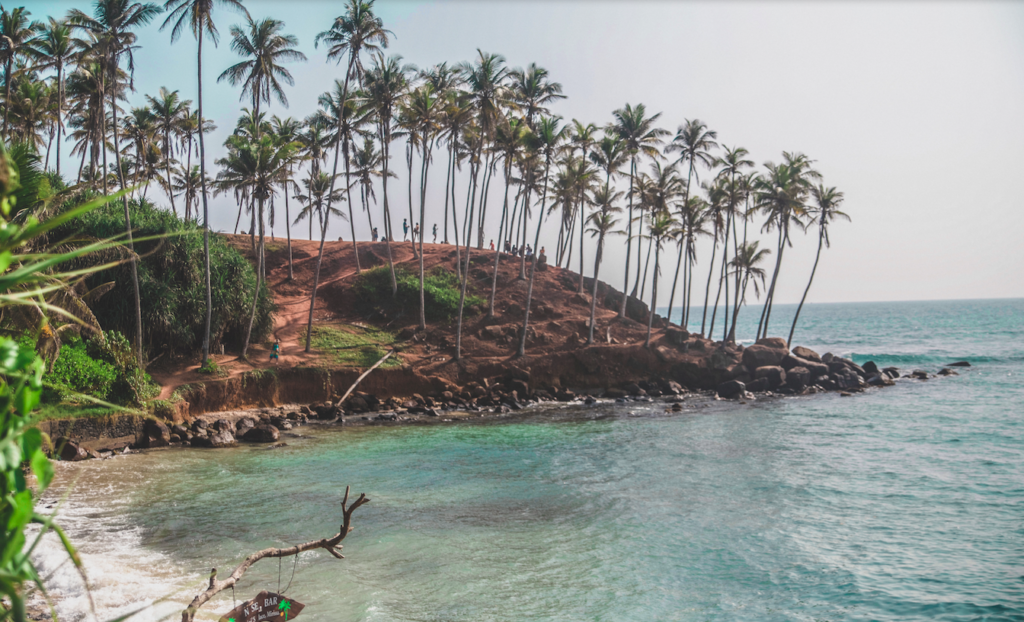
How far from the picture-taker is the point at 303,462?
21000mm

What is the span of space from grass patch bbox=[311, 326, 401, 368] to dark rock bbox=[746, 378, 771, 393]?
22.8 meters

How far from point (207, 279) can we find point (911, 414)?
113 ft

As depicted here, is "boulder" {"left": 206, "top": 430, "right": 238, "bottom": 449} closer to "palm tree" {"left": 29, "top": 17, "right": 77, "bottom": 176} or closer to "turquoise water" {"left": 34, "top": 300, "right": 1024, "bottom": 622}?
"turquoise water" {"left": 34, "top": 300, "right": 1024, "bottom": 622}

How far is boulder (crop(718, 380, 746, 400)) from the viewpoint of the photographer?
37.9 metres

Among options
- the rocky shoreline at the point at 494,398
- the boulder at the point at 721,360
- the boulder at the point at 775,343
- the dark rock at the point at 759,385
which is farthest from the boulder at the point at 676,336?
the dark rock at the point at 759,385

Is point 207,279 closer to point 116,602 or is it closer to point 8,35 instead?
point 8,35

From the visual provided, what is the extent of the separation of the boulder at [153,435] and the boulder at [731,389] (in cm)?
2999

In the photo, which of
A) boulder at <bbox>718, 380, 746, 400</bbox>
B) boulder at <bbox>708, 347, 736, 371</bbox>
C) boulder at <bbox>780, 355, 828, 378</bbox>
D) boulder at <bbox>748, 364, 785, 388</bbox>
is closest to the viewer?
boulder at <bbox>718, 380, 746, 400</bbox>

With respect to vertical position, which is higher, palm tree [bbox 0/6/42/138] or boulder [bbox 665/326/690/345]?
palm tree [bbox 0/6/42/138]

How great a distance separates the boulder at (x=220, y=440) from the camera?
2348 cm

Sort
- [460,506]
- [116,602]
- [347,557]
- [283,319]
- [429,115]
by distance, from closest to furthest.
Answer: [116,602] → [347,557] → [460,506] → [429,115] → [283,319]

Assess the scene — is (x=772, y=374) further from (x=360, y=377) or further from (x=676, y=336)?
(x=360, y=377)

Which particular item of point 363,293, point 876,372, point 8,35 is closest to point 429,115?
point 363,293

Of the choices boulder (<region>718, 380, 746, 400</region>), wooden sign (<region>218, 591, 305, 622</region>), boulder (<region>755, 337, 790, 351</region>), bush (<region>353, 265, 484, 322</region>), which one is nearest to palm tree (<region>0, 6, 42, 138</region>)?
bush (<region>353, 265, 484, 322</region>)
